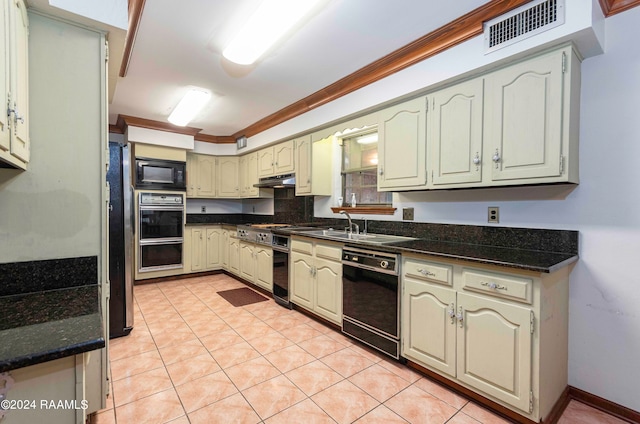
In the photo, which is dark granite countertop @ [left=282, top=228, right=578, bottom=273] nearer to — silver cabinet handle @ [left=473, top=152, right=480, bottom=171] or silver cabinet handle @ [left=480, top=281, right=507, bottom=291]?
silver cabinet handle @ [left=480, top=281, right=507, bottom=291]

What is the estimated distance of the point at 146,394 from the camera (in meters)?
1.86

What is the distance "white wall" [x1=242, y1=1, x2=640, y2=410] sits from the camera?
1.70 m

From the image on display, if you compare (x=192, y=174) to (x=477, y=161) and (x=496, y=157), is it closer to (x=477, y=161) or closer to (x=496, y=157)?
(x=477, y=161)

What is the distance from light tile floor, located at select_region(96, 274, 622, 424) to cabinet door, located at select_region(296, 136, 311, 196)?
5.08 ft

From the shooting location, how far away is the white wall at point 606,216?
5.58ft

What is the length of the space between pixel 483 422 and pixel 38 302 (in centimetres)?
219

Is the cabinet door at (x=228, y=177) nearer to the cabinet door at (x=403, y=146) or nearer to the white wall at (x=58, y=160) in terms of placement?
the cabinet door at (x=403, y=146)

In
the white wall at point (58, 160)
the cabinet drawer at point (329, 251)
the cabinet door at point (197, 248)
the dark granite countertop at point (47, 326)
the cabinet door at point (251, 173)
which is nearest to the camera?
the dark granite countertop at point (47, 326)

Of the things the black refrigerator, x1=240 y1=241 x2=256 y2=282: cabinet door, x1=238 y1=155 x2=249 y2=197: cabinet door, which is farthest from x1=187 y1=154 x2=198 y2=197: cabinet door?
the black refrigerator

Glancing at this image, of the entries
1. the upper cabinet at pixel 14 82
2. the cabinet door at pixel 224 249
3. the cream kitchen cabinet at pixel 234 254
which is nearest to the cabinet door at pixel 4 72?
the upper cabinet at pixel 14 82

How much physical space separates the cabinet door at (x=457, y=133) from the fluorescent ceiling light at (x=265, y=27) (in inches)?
45.1

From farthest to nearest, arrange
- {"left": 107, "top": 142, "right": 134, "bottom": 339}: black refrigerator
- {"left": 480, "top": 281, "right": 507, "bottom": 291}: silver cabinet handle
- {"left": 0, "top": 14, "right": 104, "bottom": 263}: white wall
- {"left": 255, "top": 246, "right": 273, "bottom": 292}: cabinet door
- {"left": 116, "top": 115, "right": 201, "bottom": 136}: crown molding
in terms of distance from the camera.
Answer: {"left": 116, "top": 115, "right": 201, "bottom": 136}: crown molding < {"left": 255, "top": 246, "right": 273, "bottom": 292}: cabinet door < {"left": 107, "top": 142, "right": 134, "bottom": 339}: black refrigerator < {"left": 480, "top": 281, "right": 507, "bottom": 291}: silver cabinet handle < {"left": 0, "top": 14, "right": 104, "bottom": 263}: white wall

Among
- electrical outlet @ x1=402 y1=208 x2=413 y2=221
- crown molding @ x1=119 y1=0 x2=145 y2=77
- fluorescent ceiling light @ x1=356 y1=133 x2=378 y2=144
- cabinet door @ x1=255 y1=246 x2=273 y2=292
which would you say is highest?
crown molding @ x1=119 y1=0 x2=145 y2=77

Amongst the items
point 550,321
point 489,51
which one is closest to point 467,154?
point 489,51
